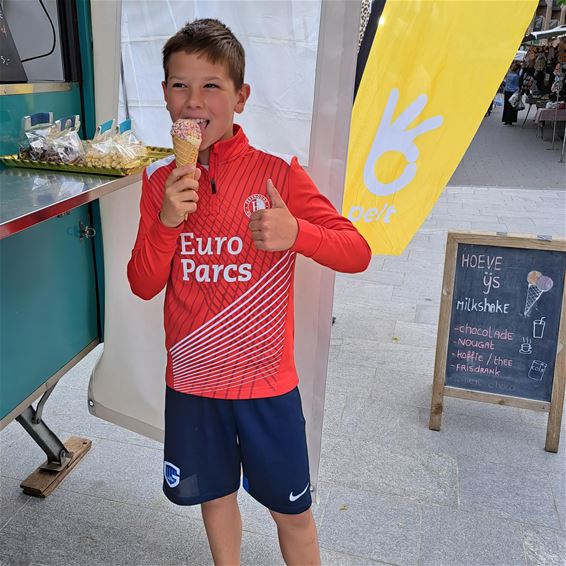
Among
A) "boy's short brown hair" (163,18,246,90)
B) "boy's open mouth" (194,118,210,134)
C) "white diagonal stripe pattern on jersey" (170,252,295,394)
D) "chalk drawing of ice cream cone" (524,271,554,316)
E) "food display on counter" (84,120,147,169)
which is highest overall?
"boy's short brown hair" (163,18,246,90)

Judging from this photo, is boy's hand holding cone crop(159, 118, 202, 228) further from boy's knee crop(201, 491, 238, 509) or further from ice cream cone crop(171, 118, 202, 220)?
boy's knee crop(201, 491, 238, 509)

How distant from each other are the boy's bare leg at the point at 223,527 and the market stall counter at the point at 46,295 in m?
0.77

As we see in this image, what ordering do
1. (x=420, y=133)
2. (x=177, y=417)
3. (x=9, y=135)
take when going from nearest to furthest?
1. (x=177, y=417)
2. (x=9, y=135)
3. (x=420, y=133)

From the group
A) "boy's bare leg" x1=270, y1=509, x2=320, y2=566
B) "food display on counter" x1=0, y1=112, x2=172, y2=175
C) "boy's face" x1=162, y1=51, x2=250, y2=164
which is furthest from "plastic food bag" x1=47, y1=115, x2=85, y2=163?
"boy's bare leg" x1=270, y1=509, x2=320, y2=566

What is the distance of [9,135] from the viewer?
1974 millimetres

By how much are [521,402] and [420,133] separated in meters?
1.45

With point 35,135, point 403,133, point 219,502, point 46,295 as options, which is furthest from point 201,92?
point 403,133

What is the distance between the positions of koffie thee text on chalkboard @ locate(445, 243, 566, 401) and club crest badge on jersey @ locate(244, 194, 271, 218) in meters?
1.66

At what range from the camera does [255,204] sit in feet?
5.53

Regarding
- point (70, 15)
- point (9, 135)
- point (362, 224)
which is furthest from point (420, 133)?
point (9, 135)

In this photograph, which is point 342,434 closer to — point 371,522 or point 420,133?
point 371,522

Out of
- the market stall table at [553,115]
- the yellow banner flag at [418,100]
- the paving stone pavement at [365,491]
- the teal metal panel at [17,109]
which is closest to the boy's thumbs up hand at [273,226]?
the teal metal panel at [17,109]

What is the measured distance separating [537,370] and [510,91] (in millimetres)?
15111

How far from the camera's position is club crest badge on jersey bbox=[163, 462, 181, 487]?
1.84m
